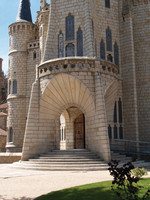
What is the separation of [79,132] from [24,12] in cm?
1872

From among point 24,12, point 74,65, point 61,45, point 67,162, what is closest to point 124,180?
point 67,162

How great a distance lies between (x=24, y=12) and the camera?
3077 centimetres

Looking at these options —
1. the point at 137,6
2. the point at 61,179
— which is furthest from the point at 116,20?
the point at 61,179

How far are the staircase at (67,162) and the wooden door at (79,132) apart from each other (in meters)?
4.94

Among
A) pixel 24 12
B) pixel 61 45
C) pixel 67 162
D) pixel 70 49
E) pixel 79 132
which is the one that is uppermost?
pixel 24 12

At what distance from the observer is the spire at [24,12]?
99.0ft

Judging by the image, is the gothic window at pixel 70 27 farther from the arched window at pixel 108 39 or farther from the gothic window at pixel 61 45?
the arched window at pixel 108 39

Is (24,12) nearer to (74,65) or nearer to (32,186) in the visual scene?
(74,65)

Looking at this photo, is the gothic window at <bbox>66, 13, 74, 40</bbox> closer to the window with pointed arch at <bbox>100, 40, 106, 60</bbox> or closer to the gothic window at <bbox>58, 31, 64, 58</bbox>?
the gothic window at <bbox>58, 31, 64, 58</bbox>

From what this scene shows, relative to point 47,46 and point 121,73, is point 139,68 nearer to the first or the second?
point 121,73

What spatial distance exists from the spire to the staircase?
20.6 meters

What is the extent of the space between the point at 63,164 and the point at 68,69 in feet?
19.8

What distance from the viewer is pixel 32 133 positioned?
1562cm

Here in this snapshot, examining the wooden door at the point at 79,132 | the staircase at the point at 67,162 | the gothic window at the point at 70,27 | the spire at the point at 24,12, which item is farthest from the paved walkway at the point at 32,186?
the spire at the point at 24,12
